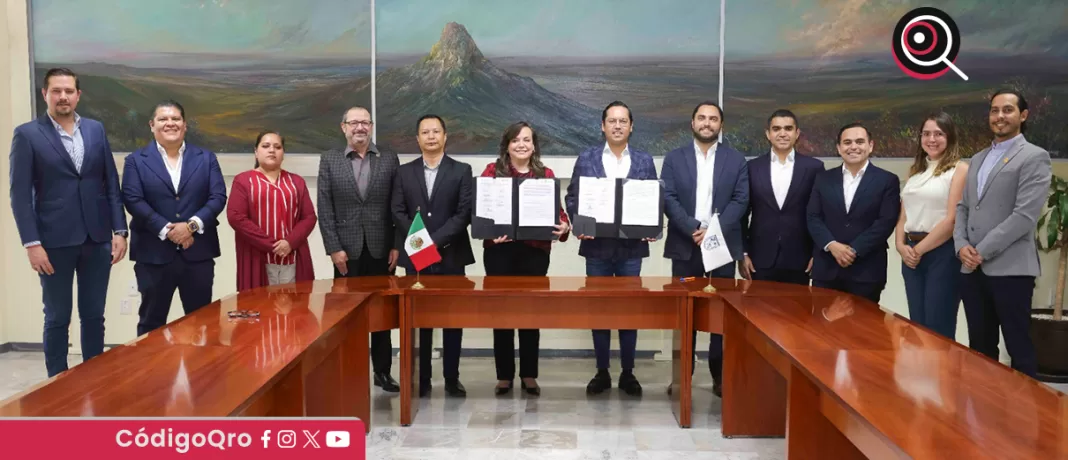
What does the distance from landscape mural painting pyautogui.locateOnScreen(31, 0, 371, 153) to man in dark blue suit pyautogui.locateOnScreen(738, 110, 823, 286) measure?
256 centimetres

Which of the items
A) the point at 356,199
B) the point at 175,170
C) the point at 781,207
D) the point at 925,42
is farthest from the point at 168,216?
the point at 925,42

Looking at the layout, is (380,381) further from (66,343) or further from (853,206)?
(853,206)

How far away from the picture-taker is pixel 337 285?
3.59m

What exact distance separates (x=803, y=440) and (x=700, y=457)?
0.76 metres

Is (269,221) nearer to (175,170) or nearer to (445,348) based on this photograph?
(175,170)

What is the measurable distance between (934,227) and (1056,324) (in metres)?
1.43

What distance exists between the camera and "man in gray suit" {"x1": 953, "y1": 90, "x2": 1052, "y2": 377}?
3.37m

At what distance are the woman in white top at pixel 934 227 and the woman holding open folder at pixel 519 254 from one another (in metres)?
1.71

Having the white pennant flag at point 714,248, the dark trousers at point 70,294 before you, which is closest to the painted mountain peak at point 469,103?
the white pennant flag at point 714,248

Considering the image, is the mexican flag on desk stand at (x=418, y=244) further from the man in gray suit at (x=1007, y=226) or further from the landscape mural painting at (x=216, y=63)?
the man in gray suit at (x=1007, y=226)

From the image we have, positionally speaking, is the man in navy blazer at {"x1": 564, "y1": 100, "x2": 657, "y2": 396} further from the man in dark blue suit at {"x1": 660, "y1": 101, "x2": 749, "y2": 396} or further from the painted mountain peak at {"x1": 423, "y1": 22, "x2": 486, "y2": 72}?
the painted mountain peak at {"x1": 423, "y1": 22, "x2": 486, "y2": 72}

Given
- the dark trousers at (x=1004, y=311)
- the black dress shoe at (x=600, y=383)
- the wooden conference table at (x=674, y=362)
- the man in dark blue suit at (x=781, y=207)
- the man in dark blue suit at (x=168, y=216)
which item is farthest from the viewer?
the black dress shoe at (x=600, y=383)

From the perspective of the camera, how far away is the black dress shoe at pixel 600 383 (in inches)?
163

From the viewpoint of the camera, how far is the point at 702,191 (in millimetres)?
4113
